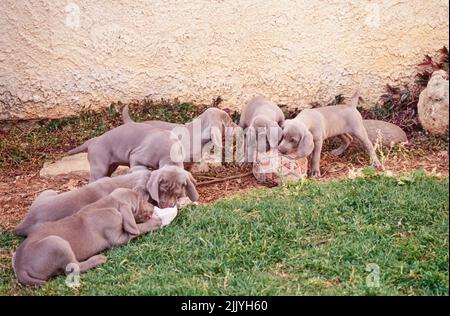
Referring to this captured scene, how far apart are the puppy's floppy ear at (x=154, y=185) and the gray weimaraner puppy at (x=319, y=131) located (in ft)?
5.89

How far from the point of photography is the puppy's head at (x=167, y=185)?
640cm

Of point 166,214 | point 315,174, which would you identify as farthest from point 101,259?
point 315,174

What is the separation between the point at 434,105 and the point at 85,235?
15.9ft

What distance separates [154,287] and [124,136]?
263 cm

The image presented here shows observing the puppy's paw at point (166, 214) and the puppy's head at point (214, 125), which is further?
the puppy's head at point (214, 125)

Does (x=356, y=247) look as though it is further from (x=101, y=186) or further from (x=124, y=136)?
(x=124, y=136)

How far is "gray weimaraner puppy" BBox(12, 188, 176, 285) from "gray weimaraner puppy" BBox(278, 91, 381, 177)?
6.62ft

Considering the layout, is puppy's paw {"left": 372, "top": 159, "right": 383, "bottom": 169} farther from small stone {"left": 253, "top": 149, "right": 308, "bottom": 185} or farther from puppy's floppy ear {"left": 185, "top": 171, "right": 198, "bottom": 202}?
puppy's floppy ear {"left": 185, "top": 171, "right": 198, "bottom": 202}

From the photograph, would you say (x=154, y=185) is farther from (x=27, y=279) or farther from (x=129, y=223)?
(x=27, y=279)

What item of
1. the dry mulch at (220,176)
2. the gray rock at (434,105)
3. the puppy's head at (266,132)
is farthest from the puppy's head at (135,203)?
the gray rock at (434,105)

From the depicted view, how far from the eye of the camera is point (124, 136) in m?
7.37

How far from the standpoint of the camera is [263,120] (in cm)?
799

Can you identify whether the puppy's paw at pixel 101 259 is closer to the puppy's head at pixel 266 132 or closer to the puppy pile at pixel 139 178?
the puppy pile at pixel 139 178

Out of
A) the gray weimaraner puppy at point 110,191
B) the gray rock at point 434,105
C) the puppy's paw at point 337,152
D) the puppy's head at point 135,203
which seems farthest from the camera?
the puppy's paw at point 337,152
